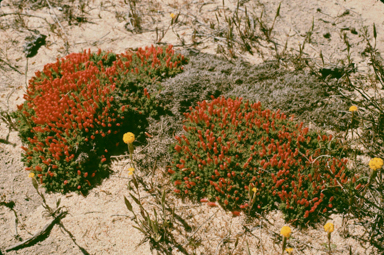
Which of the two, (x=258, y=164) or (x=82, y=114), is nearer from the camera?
(x=258, y=164)

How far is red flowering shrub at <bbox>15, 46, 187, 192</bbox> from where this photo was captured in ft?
14.7

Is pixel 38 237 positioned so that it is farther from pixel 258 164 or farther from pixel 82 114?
pixel 258 164

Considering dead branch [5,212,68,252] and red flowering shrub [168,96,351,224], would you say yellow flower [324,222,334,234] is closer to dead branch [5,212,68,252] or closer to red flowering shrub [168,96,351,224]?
red flowering shrub [168,96,351,224]

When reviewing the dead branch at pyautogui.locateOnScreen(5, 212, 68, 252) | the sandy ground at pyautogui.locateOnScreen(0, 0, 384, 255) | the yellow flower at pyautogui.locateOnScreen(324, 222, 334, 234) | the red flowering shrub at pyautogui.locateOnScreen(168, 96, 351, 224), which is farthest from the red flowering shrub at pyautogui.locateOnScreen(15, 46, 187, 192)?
the yellow flower at pyautogui.locateOnScreen(324, 222, 334, 234)

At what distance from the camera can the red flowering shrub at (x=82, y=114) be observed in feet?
14.7

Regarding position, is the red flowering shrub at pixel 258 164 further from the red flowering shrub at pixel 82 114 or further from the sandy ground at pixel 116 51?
the red flowering shrub at pixel 82 114

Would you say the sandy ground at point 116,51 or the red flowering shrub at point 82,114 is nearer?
the sandy ground at point 116,51

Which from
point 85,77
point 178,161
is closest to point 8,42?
point 85,77

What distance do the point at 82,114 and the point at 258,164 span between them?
3019mm

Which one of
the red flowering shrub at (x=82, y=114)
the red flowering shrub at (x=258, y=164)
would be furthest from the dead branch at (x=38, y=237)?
the red flowering shrub at (x=258, y=164)

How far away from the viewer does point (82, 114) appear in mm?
4609

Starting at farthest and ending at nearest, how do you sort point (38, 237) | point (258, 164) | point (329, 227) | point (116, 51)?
point (116, 51) < point (258, 164) < point (38, 237) < point (329, 227)

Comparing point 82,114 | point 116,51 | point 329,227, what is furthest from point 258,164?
point 116,51

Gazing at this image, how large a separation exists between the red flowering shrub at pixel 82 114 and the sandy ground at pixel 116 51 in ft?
1.06
